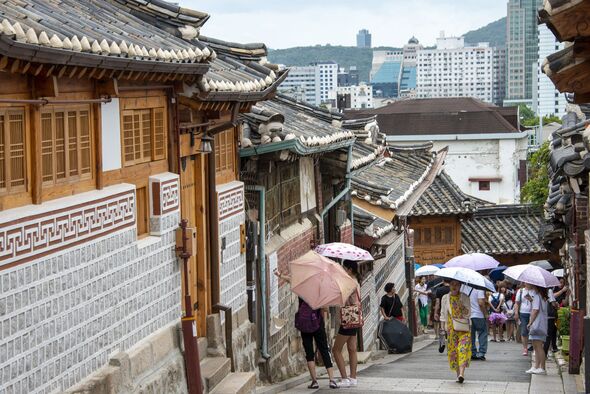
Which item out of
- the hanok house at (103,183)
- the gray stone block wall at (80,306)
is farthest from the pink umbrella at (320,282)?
the gray stone block wall at (80,306)

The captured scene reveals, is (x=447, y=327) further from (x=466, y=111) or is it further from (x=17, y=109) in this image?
(x=466, y=111)

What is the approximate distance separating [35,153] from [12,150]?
302 mm

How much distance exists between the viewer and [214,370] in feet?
40.6

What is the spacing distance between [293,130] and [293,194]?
7.64ft

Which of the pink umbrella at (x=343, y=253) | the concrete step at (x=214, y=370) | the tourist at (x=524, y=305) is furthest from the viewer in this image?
the tourist at (x=524, y=305)

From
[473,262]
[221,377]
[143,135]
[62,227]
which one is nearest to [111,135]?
[143,135]

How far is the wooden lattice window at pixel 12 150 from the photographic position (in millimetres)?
7773

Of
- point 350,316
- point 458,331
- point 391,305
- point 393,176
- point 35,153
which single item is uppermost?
point 35,153

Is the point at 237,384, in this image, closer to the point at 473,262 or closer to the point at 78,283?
the point at 78,283

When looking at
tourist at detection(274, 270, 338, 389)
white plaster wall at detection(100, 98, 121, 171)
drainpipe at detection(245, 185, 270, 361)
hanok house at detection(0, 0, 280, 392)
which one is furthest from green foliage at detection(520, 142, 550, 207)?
white plaster wall at detection(100, 98, 121, 171)

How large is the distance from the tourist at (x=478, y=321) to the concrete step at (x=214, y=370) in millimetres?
7188

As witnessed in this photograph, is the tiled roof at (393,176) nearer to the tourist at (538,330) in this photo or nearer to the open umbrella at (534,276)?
the open umbrella at (534,276)

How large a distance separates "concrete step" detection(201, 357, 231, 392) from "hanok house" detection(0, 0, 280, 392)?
0.29 feet

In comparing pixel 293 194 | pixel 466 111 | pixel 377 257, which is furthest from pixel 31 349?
pixel 466 111
